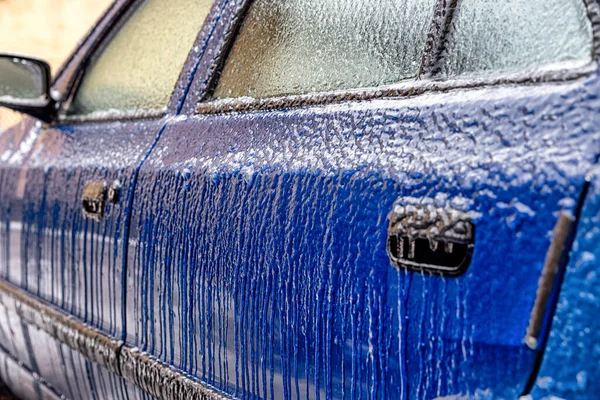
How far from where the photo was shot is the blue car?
89 centimetres

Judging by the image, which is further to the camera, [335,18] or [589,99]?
[335,18]

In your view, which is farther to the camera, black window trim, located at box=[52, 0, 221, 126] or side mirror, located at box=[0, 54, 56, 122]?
side mirror, located at box=[0, 54, 56, 122]

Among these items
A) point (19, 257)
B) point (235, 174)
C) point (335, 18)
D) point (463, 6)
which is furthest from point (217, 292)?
point (19, 257)

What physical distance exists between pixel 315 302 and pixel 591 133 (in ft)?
1.79

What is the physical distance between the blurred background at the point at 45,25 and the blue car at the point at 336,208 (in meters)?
12.1

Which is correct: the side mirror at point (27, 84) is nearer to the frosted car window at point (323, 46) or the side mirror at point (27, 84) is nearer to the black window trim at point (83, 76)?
the black window trim at point (83, 76)

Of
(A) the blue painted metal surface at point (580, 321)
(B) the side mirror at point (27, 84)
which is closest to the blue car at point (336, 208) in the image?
(A) the blue painted metal surface at point (580, 321)

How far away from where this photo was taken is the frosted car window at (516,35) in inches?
38.0

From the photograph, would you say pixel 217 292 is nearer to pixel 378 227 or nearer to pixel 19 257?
pixel 378 227

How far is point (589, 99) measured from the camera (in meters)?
0.89

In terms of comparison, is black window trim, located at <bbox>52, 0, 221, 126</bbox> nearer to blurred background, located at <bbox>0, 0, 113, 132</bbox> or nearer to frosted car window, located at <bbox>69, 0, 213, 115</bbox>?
frosted car window, located at <bbox>69, 0, 213, 115</bbox>

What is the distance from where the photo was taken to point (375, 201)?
43.0 inches

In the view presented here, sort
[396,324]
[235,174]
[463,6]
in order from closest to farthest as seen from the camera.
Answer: [396,324] → [463,6] → [235,174]

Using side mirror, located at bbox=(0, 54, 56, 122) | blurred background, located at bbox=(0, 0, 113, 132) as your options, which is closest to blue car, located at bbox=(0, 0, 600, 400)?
side mirror, located at bbox=(0, 54, 56, 122)
